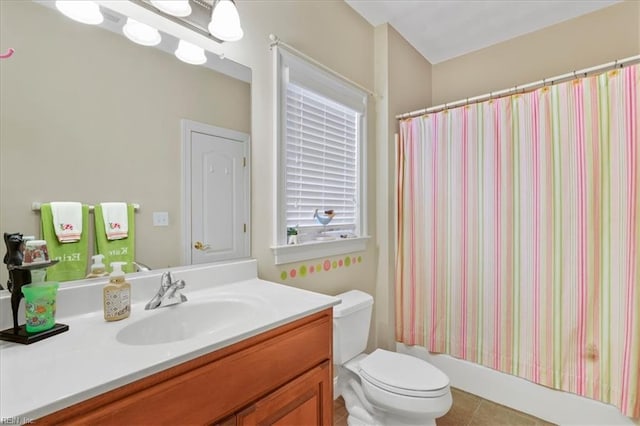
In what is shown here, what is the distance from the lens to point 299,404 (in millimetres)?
1012

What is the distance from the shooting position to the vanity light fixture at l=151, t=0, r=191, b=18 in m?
1.11

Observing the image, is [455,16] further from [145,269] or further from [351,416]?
[351,416]

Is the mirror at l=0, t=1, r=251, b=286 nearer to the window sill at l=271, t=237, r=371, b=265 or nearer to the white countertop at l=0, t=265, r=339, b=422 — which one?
the white countertop at l=0, t=265, r=339, b=422

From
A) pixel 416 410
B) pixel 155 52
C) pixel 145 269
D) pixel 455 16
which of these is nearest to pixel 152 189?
pixel 145 269

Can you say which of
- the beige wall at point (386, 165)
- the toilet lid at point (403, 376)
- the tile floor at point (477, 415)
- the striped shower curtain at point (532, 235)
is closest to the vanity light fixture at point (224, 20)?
the beige wall at point (386, 165)

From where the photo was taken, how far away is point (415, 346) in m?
2.29

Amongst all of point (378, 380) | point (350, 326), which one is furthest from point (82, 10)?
point (378, 380)

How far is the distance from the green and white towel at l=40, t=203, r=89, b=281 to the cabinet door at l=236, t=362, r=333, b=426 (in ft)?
2.29

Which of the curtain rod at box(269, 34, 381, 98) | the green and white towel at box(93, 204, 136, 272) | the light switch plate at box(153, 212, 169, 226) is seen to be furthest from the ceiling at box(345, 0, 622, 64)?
the green and white towel at box(93, 204, 136, 272)

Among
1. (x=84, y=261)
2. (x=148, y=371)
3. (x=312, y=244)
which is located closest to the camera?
(x=148, y=371)

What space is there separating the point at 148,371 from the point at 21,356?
1.02 feet

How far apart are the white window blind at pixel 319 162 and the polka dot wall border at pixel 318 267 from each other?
0.18 meters

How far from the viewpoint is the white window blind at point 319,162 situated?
1741mm

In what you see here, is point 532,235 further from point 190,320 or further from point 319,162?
point 190,320
